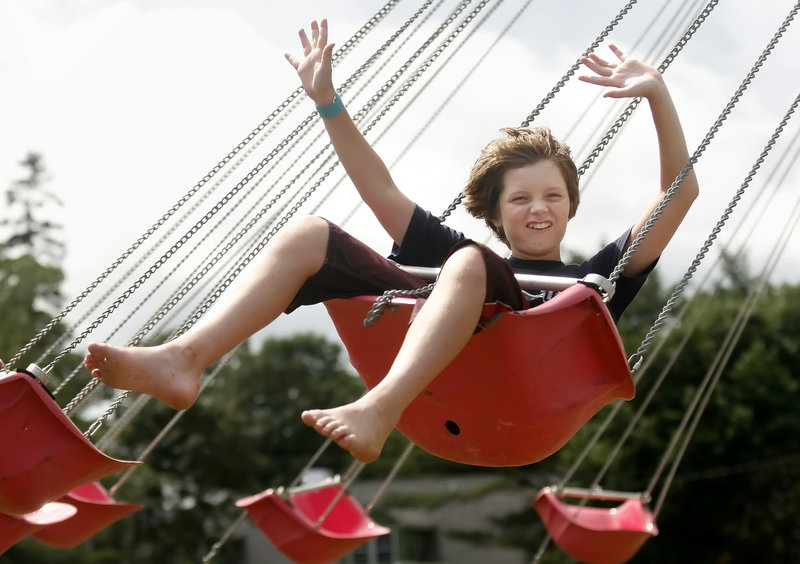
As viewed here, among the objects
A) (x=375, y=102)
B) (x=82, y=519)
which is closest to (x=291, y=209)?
(x=375, y=102)

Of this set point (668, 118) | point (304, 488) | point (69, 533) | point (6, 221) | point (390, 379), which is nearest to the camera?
point (390, 379)

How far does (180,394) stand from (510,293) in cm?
78

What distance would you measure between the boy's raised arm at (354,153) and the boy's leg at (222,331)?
0.44 meters

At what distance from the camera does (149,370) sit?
9.56ft

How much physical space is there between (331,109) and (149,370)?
1.01m

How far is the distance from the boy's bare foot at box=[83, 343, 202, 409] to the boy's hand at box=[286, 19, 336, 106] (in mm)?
905

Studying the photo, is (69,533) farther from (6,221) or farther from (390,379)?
(6,221)

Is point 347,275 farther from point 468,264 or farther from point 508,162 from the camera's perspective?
point 508,162

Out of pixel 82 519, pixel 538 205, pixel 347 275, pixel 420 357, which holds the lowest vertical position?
pixel 82 519

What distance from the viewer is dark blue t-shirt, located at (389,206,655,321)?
366 cm

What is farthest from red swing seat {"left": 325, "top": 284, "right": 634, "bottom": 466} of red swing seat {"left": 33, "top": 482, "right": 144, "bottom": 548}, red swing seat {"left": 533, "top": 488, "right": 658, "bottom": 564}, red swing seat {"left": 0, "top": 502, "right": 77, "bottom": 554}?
red swing seat {"left": 533, "top": 488, "right": 658, "bottom": 564}

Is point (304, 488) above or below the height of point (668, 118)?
below

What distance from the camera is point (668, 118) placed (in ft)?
12.0

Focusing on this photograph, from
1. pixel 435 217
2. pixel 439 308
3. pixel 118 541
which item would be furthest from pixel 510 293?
pixel 118 541
